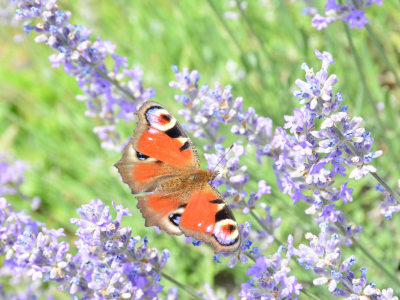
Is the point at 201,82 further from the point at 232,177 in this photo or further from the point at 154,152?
the point at 232,177

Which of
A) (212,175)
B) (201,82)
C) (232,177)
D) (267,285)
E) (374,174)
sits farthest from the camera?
(201,82)

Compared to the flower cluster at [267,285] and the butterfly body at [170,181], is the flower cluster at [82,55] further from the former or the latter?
the flower cluster at [267,285]

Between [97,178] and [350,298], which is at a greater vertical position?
[350,298]

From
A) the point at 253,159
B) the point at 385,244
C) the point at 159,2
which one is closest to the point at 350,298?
the point at 385,244

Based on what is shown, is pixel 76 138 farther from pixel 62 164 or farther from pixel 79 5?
pixel 79 5

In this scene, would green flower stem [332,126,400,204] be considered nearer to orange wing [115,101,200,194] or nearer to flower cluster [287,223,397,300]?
flower cluster [287,223,397,300]

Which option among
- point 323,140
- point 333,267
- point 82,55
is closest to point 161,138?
point 82,55

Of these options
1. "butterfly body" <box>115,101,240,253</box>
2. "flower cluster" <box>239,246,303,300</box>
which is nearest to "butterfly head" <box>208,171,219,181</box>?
"butterfly body" <box>115,101,240,253</box>
